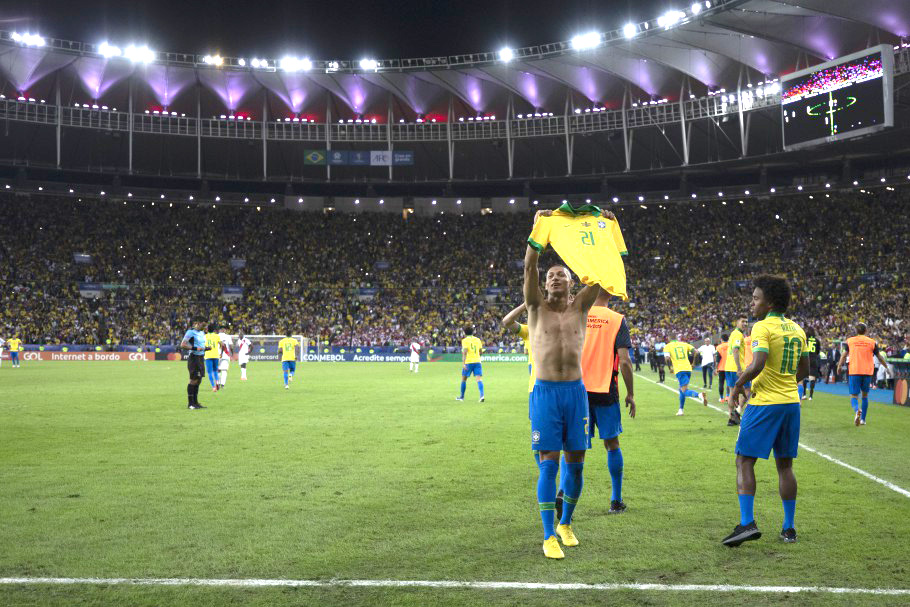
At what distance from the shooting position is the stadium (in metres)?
5.78

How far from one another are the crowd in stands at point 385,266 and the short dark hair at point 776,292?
42298mm

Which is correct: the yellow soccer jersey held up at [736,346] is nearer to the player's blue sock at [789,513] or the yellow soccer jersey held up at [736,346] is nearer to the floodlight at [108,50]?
the player's blue sock at [789,513]

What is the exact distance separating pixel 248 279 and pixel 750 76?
38374 mm

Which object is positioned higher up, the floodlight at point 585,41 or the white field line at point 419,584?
the floodlight at point 585,41

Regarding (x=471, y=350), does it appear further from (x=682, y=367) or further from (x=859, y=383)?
(x=859, y=383)

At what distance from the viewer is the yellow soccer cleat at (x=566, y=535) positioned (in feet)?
19.6

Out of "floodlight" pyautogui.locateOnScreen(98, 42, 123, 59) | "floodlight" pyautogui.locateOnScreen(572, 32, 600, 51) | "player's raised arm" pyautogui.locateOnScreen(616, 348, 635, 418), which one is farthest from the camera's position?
"floodlight" pyautogui.locateOnScreen(98, 42, 123, 59)

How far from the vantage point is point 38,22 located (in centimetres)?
4762

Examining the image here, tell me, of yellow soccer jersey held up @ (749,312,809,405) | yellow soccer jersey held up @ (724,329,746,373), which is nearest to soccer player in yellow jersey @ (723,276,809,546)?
yellow soccer jersey held up @ (749,312,809,405)

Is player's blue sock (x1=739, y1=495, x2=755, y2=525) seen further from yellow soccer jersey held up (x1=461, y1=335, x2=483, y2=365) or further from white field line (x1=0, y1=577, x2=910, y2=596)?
yellow soccer jersey held up (x1=461, y1=335, x2=483, y2=365)

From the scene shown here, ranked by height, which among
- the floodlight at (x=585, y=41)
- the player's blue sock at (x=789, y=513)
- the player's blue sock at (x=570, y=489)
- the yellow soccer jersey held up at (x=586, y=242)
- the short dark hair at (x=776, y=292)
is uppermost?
the floodlight at (x=585, y=41)

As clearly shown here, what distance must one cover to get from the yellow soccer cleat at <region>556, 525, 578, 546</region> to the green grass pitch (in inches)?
4.6

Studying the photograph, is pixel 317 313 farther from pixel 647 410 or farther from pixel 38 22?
pixel 647 410

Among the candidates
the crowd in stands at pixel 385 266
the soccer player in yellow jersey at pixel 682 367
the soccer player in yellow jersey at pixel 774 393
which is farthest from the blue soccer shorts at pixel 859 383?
the crowd in stands at pixel 385 266
